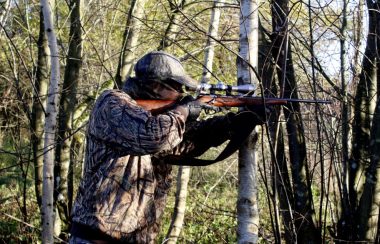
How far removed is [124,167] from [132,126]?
0.33 m

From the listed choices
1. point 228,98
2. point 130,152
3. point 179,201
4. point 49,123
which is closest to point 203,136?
point 228,98

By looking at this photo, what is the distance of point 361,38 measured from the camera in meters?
5.64

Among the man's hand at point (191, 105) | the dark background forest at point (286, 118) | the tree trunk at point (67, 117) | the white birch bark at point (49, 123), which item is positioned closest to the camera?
the man's hand at point (191, 105)

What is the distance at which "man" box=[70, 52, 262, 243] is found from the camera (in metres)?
3.22

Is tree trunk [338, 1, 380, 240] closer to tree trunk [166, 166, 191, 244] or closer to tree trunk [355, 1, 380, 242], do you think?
tree trunk [355, 1, 380, 242]

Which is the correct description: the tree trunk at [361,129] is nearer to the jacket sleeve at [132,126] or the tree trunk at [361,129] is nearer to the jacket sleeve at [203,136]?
the jacket sleeve at [203,136]

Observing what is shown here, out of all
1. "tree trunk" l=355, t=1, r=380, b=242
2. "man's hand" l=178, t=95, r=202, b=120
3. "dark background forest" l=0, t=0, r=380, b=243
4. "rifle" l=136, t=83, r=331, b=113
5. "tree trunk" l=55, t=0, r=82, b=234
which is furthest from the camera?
"tree trunk" l=55, t=0, r=82, b=234

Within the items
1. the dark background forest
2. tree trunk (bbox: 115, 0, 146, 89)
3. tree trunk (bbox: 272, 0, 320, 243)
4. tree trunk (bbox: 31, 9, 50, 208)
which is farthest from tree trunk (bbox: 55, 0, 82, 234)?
tree trunk (bbox: 272, 0, 320, 243)

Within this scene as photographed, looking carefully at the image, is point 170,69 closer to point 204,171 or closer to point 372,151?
point 372,151

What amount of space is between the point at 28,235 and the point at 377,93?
5997mm

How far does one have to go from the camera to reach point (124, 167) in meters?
3.41

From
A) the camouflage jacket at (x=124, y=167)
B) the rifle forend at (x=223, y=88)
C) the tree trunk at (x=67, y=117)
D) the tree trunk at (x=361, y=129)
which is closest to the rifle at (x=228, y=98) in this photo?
the rifle forend at (x=223, y=88)

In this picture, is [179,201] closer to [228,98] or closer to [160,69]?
[228,98]

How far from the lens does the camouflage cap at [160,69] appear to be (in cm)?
344
